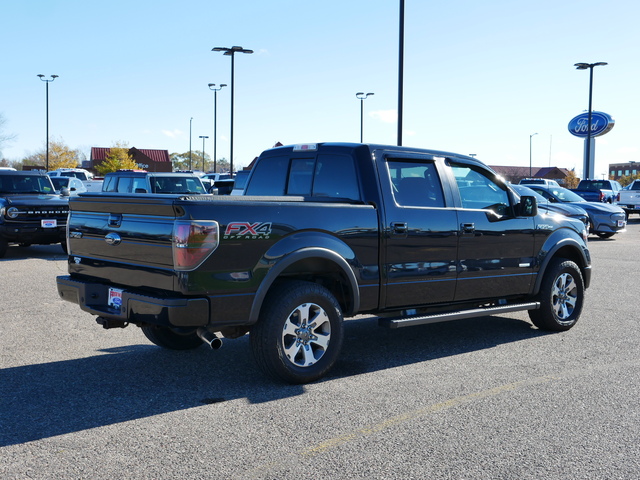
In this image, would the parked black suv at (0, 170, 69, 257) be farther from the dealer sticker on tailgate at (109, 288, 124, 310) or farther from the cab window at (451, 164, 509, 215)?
the cab window at (451, 164, 509, 215)

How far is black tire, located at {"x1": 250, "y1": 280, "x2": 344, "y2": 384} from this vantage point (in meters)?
5.30

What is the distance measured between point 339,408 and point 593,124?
59.9 m

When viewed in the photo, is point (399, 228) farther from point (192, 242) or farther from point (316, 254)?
point (192, 242)

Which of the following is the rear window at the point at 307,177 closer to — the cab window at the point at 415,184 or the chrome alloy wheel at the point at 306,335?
the cab window at the point at 415,184

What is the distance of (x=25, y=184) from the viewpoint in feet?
51.0

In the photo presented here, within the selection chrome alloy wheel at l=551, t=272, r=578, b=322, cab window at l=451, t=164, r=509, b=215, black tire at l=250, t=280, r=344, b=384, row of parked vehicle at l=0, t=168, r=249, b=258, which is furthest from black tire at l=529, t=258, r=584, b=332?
row of parked vehicle at l=0, t=168, r=249, b=258

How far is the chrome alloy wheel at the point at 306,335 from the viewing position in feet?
17.9

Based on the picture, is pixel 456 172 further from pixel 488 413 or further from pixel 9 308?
pixel 9 308

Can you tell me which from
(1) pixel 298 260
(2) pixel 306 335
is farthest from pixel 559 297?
(1) pixel 298 260

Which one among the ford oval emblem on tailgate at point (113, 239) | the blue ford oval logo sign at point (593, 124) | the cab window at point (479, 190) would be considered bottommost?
the ford oval emblem on tailgate at point (113, 239)

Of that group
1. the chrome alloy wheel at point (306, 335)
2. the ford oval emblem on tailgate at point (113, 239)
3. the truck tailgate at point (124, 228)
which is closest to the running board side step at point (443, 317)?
the chrome alloy wheel at point (306, 335)

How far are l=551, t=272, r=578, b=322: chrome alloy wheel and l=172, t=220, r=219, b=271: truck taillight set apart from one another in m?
4.24

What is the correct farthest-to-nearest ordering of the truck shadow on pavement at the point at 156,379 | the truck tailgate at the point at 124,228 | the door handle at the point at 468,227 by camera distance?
the door handle at the point at 468,227
the truck tailgate at the point at 124,228
the truck shadow on pavement at the point at 156,379

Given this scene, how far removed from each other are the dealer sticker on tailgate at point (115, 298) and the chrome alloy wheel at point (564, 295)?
15.1 ft
